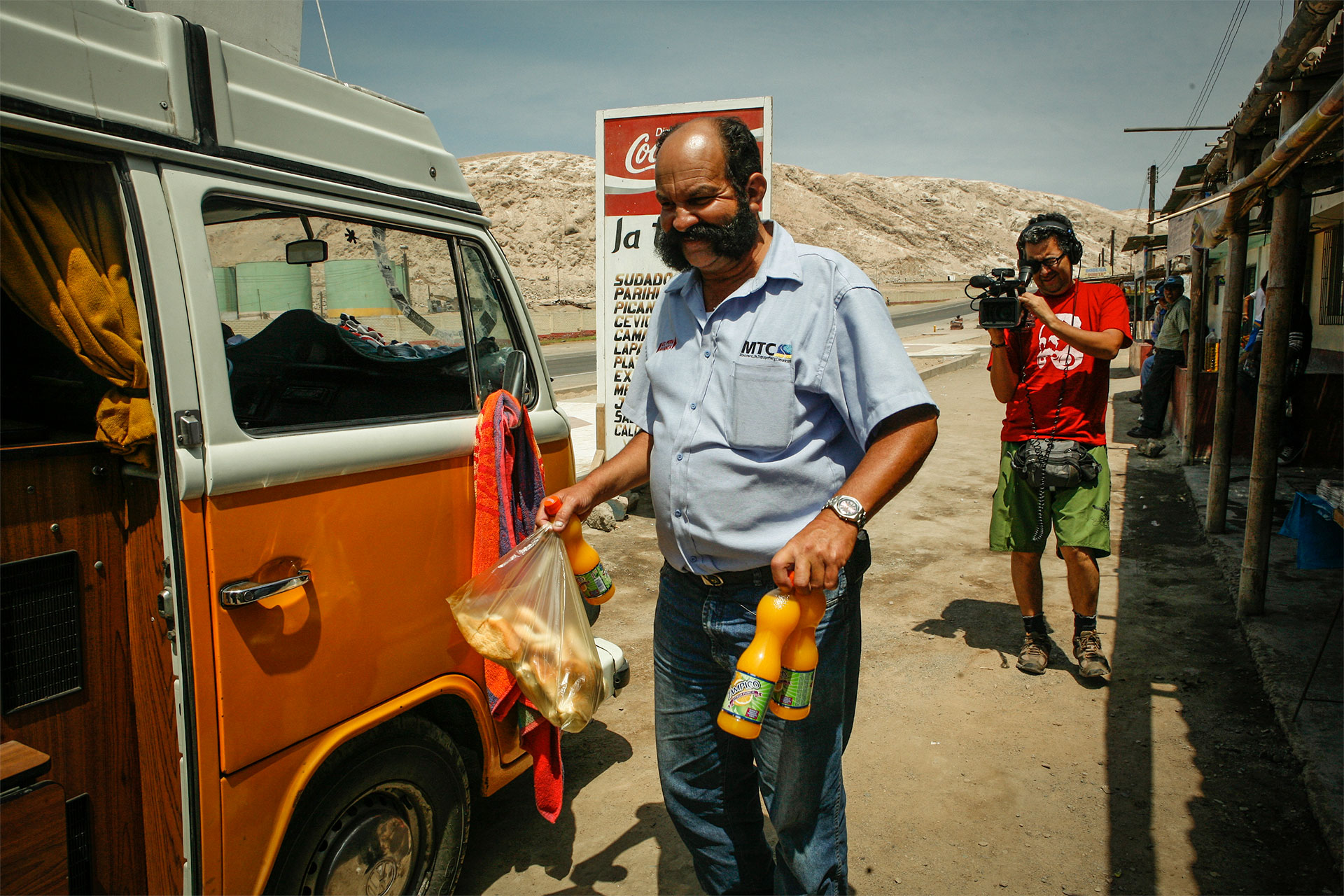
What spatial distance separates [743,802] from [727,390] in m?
1.06

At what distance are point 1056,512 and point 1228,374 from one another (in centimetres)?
273

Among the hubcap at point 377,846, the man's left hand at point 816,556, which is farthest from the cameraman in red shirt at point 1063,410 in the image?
the hubcap at point 377,846

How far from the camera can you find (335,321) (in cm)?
281

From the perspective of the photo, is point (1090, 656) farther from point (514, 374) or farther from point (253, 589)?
point (253, 589)

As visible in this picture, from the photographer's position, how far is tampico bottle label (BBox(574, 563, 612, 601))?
228 cm

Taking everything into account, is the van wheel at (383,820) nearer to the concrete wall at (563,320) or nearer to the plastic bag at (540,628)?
the plastic bag at (540,628)

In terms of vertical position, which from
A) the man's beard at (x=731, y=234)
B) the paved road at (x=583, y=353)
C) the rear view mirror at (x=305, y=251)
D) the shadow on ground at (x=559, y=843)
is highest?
the rear view mirror at (x=305, y=251)

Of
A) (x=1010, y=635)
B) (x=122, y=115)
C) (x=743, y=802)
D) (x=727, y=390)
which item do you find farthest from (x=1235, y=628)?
(x=122, y=115)

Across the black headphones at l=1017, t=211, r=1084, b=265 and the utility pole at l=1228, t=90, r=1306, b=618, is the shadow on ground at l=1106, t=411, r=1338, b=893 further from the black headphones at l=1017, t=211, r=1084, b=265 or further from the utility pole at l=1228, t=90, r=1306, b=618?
the black headphones at l=1017, t=211, r=1084, b=265

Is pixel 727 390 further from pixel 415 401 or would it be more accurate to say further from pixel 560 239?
pixel 560 239

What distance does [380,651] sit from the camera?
7.41 ft

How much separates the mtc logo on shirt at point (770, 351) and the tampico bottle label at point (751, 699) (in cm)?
69

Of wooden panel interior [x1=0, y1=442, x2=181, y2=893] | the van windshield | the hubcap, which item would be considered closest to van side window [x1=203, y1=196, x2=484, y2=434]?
the van windshield

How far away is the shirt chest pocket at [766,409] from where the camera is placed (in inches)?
73.8
